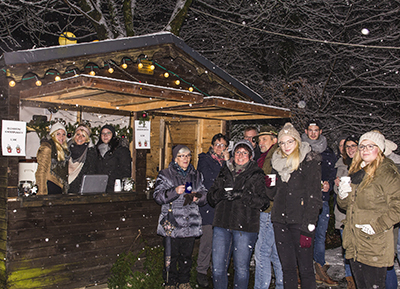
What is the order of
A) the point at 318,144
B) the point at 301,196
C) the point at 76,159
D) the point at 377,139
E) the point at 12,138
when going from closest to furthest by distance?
the point at 377,139, the point at 301,196, the point at 12,138, the point at 318,144, the point at 76,159

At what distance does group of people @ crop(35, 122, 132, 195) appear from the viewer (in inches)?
229

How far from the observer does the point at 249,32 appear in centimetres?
1461

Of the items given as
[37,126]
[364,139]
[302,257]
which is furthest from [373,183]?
[37,126]

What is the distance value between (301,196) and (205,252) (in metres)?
2.20

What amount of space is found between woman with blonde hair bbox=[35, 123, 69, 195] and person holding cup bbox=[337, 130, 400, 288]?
174 inches

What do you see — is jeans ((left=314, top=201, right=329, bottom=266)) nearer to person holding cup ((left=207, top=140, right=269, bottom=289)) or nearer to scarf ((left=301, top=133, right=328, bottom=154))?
scarf ((left=301, top=133, right=328, bottom=154))

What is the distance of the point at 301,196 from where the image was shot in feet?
14.5

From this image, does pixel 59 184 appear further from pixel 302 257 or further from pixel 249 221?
pixel 302 257

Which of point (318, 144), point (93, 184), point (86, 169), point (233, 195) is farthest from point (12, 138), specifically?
point (318, 144)

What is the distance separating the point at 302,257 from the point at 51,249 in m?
3.72

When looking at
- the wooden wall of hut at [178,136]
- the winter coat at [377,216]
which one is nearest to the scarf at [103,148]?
the wooden wall of hut at [178,136]

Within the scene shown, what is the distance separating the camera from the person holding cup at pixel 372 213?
3.71 metres

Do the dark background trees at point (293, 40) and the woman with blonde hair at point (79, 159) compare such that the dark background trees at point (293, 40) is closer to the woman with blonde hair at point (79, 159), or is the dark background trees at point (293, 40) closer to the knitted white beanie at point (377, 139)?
the woman with blonde hair at point (79, 159)

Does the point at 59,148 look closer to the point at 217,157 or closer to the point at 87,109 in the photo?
the point at 87,109
